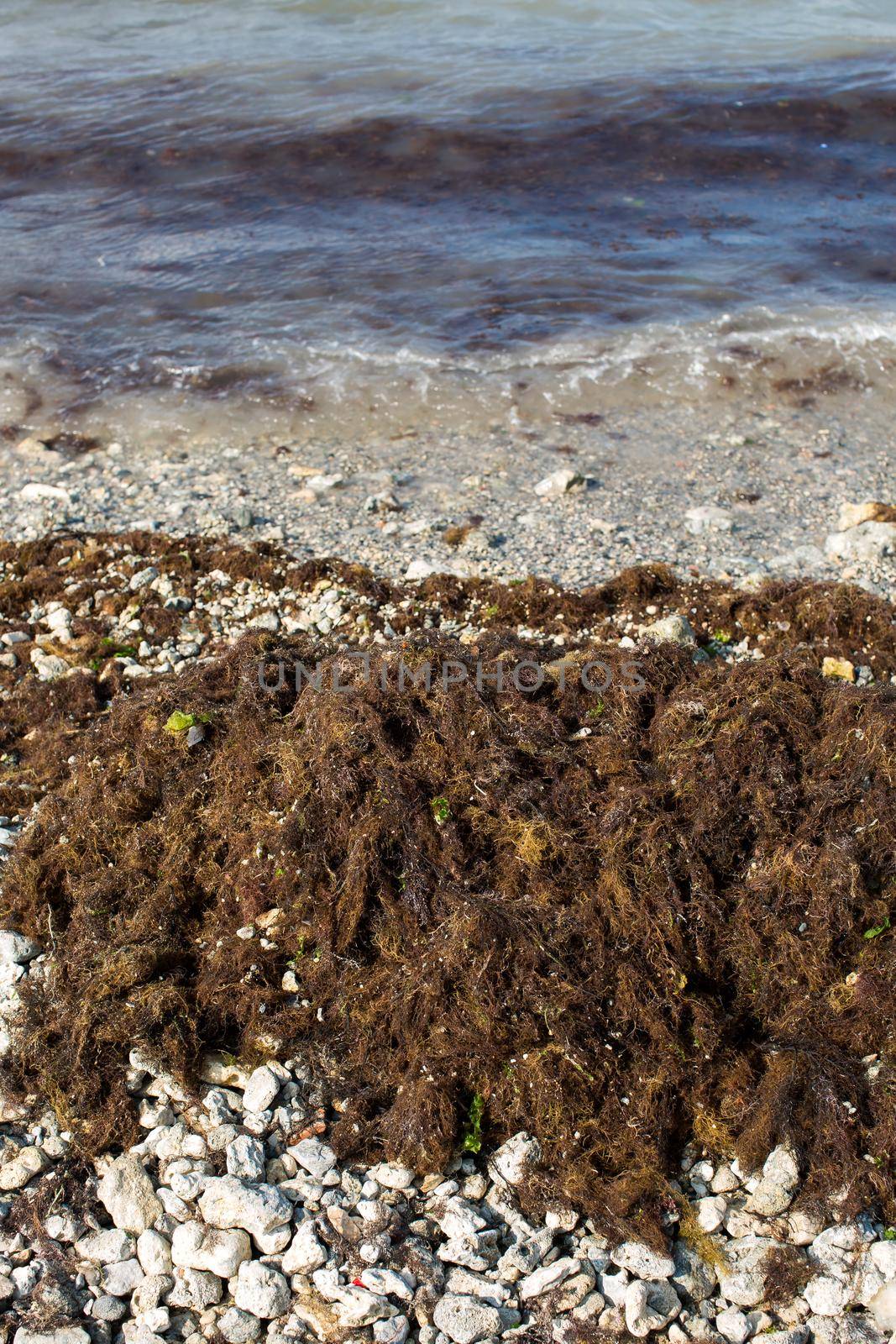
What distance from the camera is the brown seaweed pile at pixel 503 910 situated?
12.7ft

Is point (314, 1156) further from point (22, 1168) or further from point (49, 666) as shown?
Result: point (49, 666)

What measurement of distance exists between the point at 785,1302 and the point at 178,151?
13.4 metres

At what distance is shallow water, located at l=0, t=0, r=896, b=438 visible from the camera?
909cm

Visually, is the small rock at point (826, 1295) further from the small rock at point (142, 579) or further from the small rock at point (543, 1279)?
the small rock at point (142, 579)

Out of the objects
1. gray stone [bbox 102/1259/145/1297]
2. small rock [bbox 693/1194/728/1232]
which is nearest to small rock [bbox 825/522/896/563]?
small rock [bbox 693/1194/728/1232]

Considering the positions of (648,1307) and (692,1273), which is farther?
(692,1273)

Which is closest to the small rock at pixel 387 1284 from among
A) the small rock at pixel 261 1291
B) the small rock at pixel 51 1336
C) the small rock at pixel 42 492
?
the small rock at pixel 261 1291

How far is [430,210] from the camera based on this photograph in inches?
480

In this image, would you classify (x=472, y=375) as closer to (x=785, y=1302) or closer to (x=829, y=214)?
(x=829, y=214)

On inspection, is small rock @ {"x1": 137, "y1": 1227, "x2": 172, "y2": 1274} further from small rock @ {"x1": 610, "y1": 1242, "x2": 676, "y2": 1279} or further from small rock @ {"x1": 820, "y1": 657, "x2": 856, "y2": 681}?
small rock @ {"x1": 820, "y1": 657, "x2": 856, "y2": 681}

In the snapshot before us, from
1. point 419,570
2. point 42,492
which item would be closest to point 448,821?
point 419,570

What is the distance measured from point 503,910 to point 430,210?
9.89 meters

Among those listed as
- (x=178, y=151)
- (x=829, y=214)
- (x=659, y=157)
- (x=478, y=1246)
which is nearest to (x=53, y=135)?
(x=178, y=151)

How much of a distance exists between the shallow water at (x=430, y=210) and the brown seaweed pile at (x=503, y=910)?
4.13 meters
